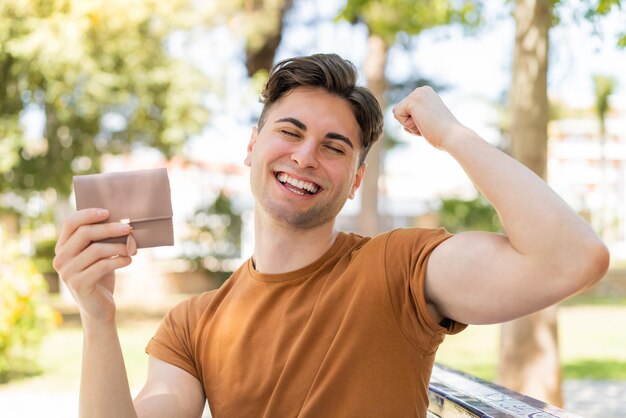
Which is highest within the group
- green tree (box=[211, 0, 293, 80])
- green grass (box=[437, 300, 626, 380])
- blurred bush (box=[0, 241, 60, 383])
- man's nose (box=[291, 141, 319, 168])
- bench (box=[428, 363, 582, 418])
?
green tree (box=[211, 0, 293, 80])

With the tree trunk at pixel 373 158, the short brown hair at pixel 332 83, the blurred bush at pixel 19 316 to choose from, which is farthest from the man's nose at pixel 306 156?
the tree trunk at pixel 373 158

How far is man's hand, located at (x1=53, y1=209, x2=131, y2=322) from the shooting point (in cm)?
189

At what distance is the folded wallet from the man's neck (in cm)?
46

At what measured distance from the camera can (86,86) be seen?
13.3 metres

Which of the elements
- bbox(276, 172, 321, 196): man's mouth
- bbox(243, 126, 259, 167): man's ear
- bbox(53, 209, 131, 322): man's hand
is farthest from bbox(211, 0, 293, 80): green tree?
bbox(53, 209, 131, 322): man's hand

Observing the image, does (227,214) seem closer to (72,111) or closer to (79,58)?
(72,111)

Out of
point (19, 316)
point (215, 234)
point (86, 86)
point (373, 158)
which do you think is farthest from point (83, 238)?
point (215, 234)

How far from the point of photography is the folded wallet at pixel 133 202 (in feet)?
6.37

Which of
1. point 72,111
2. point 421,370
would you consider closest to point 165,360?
point 421,370

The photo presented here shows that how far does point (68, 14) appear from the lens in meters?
12.4

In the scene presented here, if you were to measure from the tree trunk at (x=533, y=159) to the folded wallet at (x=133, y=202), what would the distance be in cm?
440

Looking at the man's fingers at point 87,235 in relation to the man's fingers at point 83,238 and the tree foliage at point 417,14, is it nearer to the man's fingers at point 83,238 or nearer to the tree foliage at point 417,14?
the man's fingers at point 83,238

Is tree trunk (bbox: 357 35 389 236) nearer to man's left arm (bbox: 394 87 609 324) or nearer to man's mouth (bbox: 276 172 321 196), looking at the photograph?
man's mouth (bbox: 276 172 321 196)

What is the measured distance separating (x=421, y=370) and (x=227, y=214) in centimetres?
1601
